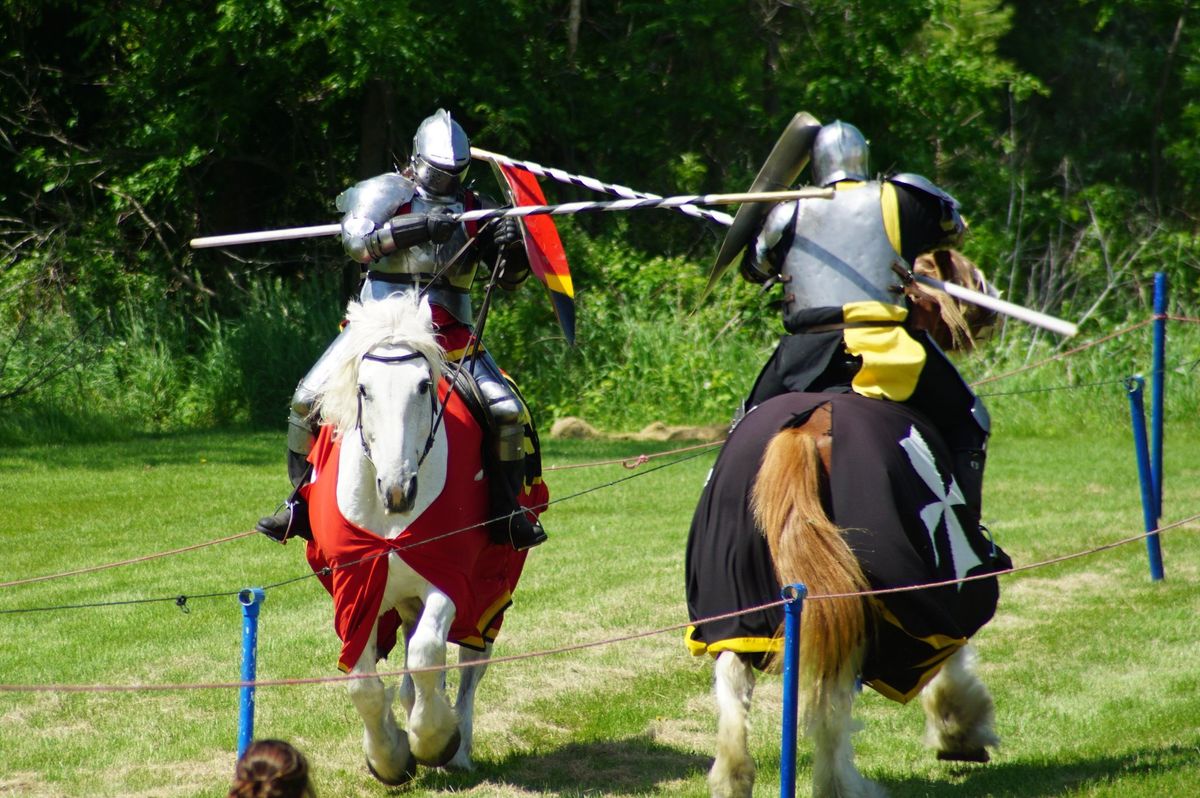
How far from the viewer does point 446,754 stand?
5.30m

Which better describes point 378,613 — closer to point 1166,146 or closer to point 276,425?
point 276,425

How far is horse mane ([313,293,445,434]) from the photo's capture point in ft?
16.8

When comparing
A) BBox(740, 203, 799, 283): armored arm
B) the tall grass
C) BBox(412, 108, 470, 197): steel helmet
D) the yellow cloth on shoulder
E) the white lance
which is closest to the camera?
the white lance

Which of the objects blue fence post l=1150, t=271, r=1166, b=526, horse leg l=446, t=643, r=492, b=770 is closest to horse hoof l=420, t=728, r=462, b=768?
horse leg l=446, t=643, r=492, b=770

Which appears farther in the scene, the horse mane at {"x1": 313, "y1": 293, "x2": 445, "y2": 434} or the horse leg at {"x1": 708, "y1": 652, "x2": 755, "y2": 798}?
the horse mane at {"x1": 313, "y1": 293, "x2": 445, "y2": 434}

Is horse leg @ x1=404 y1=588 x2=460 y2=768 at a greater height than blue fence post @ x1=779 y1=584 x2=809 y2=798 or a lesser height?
lesser

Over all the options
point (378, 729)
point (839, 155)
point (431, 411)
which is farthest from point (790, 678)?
point (839, 155)

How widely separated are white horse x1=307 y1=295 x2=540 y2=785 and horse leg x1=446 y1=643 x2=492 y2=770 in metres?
0.25

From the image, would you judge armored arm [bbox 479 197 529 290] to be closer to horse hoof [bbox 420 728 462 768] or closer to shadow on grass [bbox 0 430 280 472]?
horse hoof [bbox 420 728 462 768]

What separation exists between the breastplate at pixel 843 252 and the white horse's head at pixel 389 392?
1.37 metres

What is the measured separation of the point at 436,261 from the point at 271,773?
9.37 ft

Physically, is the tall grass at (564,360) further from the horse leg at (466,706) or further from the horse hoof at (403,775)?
the horse hoof at (403,775)

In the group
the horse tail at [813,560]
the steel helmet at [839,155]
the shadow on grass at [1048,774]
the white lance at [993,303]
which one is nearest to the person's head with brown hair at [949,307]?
the white lance at [993,303]

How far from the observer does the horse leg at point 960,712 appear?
541 cm
